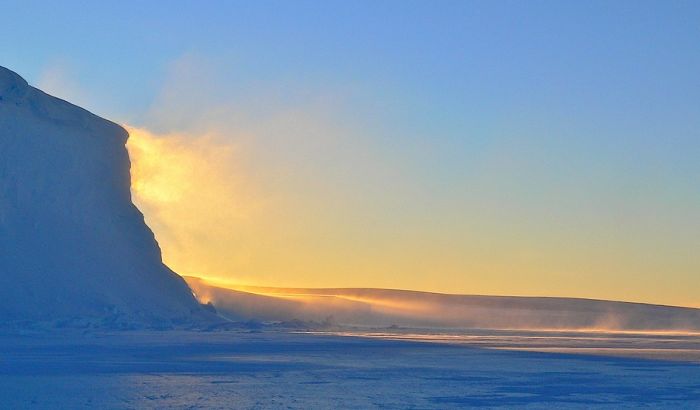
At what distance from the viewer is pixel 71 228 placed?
29.9 metres

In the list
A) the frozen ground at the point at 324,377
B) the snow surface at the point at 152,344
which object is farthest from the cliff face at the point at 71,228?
the frozen ground at the point at 324,377

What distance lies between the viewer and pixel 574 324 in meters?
53.6

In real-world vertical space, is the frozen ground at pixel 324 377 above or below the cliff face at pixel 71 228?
below

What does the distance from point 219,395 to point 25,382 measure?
257 cm

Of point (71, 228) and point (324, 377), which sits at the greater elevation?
point (71, 228)

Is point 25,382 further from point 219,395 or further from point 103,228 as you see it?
point 103,228

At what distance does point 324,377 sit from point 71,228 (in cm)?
1905

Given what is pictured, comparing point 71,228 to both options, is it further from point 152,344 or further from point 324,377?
point 324,377

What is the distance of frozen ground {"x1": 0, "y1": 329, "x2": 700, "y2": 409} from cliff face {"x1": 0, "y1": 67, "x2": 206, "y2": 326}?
7183mm

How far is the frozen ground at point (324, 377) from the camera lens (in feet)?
33.0

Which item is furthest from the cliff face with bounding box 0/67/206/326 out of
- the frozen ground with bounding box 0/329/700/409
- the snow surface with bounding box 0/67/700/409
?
the frozen ground with bounding box 0/329/700/409

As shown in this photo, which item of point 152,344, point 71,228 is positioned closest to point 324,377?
point 152,344

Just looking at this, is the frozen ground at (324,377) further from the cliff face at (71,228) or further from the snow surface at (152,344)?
the cliff face at (71,228)

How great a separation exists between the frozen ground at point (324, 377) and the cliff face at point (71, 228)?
718 cm
